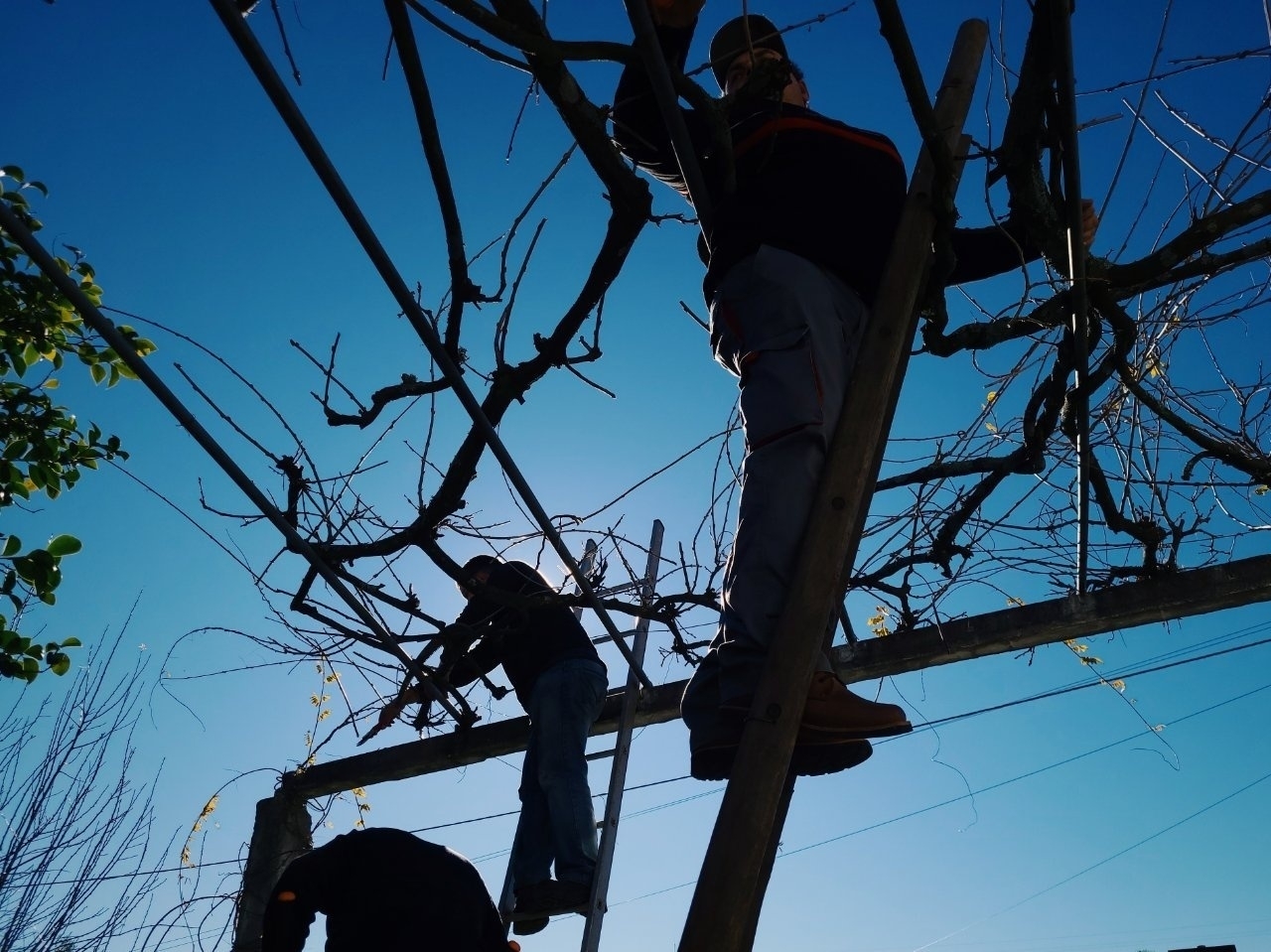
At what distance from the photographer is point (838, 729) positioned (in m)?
1.63

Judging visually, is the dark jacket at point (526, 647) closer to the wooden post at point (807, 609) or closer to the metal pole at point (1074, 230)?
the metal pole at point (1074, 230)

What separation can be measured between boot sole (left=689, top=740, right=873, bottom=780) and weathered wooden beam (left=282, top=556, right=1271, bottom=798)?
7.81 feet

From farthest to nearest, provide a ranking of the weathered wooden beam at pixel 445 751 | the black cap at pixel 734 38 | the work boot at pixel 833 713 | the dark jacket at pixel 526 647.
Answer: the weathered wooden beam at pixel 445 751, the dark jacket at pixel 526 647, the black cap at pixel 734 38, the work boot at pixel 833 713

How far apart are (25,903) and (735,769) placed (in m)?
4.21

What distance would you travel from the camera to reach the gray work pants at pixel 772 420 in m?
1.69

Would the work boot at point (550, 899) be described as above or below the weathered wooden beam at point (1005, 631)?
below

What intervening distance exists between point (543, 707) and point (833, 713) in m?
2.73

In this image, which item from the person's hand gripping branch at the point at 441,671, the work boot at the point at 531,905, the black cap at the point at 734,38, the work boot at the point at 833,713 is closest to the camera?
the work boot at the point at 833,713

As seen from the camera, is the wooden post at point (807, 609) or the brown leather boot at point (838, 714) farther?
the brown leather boot at point (838, 714)

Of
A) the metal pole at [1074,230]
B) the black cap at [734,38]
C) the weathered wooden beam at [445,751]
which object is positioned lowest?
the metal pole at [1074,230]

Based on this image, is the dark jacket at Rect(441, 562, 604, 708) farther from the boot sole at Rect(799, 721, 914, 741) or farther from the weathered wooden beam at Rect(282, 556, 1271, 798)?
the boot sole at Rect(799, 721, 914, 741)

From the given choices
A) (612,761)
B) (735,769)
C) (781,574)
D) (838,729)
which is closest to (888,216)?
(781,574)

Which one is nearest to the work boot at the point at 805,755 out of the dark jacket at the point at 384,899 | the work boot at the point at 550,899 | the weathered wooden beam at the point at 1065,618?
the dark jacket at the point at 384,899

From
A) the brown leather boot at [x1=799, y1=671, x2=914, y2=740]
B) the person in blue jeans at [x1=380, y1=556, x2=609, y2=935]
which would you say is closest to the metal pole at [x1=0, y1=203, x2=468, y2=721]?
the person in blue jeans at [x1=380, y1=556, x2=609, y2=935]
